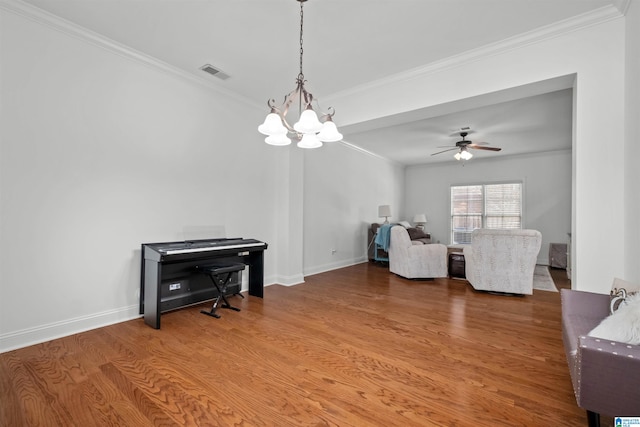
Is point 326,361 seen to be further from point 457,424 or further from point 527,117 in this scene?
point 527,117

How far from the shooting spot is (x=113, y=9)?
2.46 meters

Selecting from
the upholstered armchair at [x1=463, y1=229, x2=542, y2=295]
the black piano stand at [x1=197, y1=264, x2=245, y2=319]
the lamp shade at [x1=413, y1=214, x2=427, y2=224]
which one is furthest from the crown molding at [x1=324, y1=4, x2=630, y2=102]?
the lamp shade at [x1=413, y1=214, x2=427, y2=224]

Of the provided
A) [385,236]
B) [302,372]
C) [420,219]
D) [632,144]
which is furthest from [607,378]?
[420,219]

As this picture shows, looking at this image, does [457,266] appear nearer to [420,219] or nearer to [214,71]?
[420,219]

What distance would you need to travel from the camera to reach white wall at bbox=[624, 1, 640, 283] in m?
2.09

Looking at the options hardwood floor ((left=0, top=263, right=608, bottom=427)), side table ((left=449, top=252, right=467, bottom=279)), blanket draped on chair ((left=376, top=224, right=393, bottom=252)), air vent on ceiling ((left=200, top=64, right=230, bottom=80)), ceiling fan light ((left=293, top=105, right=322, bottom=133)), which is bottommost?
hardwood floor ((left=0, top=263, right=608, bottom=427))

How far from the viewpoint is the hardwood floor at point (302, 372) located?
62.1 inches

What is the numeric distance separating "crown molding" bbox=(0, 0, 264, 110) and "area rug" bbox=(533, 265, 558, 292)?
226 inches

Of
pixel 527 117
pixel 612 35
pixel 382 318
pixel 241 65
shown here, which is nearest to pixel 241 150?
pixel 241 65

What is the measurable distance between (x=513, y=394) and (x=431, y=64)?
3216mm

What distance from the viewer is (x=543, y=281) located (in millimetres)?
4992

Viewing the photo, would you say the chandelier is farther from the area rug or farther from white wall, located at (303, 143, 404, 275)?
the area rug

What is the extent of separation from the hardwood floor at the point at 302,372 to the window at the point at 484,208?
497 centimetres

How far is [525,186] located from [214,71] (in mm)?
7701
